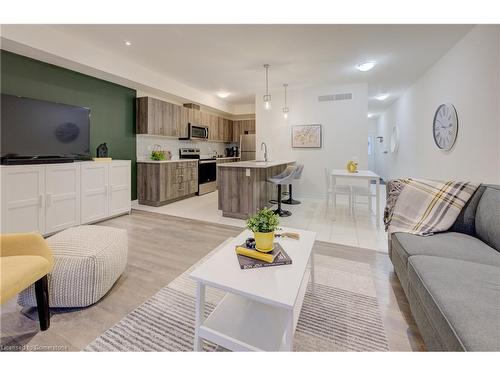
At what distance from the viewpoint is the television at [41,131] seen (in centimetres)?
282

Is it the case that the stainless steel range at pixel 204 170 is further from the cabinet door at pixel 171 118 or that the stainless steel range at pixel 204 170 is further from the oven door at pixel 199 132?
the cabinet door at pixel 171 118

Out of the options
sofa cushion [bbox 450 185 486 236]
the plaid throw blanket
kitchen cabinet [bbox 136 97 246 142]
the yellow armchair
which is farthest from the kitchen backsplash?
sofa cushion [bbox 450 185 486 236]

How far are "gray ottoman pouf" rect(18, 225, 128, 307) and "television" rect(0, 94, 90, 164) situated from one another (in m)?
1.86

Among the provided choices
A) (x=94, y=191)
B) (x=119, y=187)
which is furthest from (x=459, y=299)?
(x=119, y=187)

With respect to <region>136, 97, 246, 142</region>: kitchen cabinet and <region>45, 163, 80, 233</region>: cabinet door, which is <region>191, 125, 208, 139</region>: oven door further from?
<region>45, 163, 80, 233</region>: cabinet door

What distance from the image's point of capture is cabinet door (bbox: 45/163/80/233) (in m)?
3.07

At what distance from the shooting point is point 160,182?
4836 mm

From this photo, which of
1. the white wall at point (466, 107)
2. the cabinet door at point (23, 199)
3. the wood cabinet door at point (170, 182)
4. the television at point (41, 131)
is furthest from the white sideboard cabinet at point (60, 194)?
the white wall at point (466, 107)

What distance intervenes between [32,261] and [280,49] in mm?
3722

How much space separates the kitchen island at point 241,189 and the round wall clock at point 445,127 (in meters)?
2.67

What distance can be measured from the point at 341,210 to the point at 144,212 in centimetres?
371

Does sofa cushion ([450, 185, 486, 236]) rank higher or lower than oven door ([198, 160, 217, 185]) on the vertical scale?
lower

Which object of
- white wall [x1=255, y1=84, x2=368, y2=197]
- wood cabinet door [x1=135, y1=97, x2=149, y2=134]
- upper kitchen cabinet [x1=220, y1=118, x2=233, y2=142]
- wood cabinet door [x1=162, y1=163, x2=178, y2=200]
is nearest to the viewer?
wood cabinet door [x1=135, y1=97, x2=149, y2=134]
